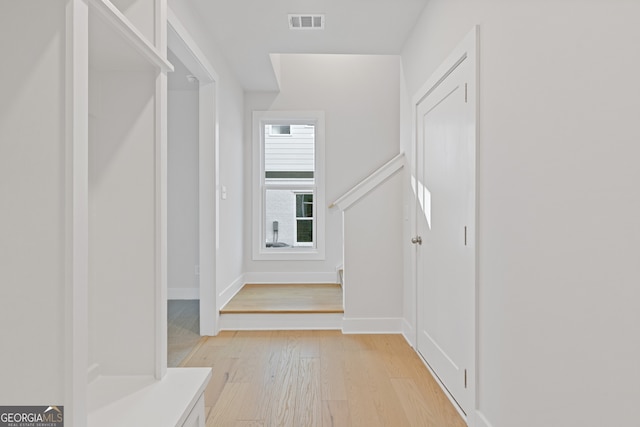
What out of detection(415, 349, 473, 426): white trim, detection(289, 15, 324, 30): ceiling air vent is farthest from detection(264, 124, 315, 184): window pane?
detection(415, 349, 473, 426): white trim

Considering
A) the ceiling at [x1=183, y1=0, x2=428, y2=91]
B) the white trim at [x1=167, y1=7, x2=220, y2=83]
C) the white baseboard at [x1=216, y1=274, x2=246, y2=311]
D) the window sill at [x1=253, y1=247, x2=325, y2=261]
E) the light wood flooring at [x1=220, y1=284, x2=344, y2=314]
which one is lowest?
the light wood flooring at [x1=220, y1=284, x2=344, y2=314]

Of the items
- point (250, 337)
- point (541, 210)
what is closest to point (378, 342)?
point (250, 337)

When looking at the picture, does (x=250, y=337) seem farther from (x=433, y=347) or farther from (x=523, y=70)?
(x=523, y=70)

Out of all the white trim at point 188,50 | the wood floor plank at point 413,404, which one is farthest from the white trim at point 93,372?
the white trim at point 188,50

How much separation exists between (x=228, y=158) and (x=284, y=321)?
64.2 inches

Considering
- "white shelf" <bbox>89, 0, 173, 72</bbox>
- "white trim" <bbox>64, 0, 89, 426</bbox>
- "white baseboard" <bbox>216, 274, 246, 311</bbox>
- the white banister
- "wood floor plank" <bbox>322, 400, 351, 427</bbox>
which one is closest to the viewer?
"white trim" <bbox>64, 0, 89, 426</bbox>

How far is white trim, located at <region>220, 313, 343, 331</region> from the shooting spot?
3.60 metres

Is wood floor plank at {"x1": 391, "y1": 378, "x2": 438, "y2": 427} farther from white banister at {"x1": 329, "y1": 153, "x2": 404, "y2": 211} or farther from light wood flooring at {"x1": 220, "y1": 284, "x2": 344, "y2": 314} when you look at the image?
A: white banister at {"x1": 329, "y1": 153, "x2": 404, "y2": 211}

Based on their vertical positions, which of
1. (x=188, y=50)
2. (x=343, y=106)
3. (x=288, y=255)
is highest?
(x=343, y=106)

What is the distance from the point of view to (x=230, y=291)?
406 cm

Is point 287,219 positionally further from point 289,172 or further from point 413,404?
point 413,404

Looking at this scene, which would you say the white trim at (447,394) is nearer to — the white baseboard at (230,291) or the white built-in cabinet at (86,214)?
the white built-in cabinet at (86,214)

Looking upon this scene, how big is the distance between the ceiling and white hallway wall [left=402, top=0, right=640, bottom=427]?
116cm

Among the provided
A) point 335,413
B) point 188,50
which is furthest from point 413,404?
point 188,50
